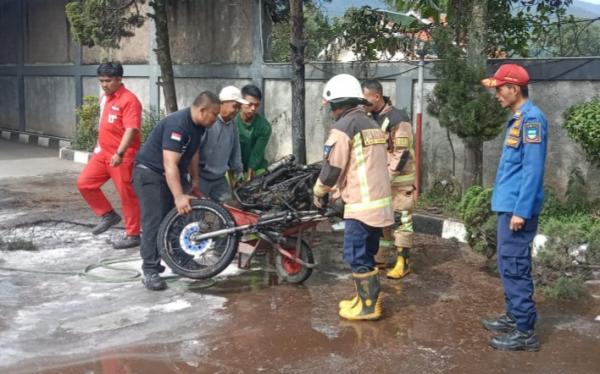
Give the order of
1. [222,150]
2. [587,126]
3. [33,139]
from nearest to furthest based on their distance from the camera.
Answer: [222,150] → [587,126] → [33,139]

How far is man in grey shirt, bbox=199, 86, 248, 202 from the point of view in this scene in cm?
699

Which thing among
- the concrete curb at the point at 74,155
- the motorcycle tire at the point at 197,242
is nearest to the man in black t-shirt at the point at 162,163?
the motorcycle tire at the point at 197,242

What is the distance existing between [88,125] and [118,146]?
772 cm

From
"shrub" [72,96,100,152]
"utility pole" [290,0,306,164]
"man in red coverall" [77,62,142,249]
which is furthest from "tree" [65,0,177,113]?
"man in red coverall" [77,62,142,249]

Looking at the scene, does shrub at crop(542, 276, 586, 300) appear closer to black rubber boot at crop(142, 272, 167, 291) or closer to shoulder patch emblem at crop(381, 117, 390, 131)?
shoulder patch emblem at crop(381, 117, 390, 131)

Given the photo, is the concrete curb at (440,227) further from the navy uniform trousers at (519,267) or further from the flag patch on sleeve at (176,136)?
the flag patch on sleeve at (176,136)

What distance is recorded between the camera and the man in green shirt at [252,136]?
7.64 m

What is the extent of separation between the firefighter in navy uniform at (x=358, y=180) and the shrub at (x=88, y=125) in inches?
403

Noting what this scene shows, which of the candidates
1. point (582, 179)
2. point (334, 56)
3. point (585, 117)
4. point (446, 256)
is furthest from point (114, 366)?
point (334, 56)

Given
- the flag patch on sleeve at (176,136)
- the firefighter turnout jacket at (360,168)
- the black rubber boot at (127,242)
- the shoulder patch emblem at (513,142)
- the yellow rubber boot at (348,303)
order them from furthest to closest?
the black rubber boot at (127,242) < the flag patch on sleeve at (176,136) < the yellow rubber boot at (348,303) < the firefighter turnout jacket at (360,168) < the shoulder patch emblem at (513,142)

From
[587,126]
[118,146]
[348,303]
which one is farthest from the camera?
[118,146]

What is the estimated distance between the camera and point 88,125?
49.4 feet

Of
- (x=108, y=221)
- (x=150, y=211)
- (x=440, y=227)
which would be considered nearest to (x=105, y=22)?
(x=108, y=221)

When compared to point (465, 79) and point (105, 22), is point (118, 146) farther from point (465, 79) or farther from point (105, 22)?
point (105, 22)
